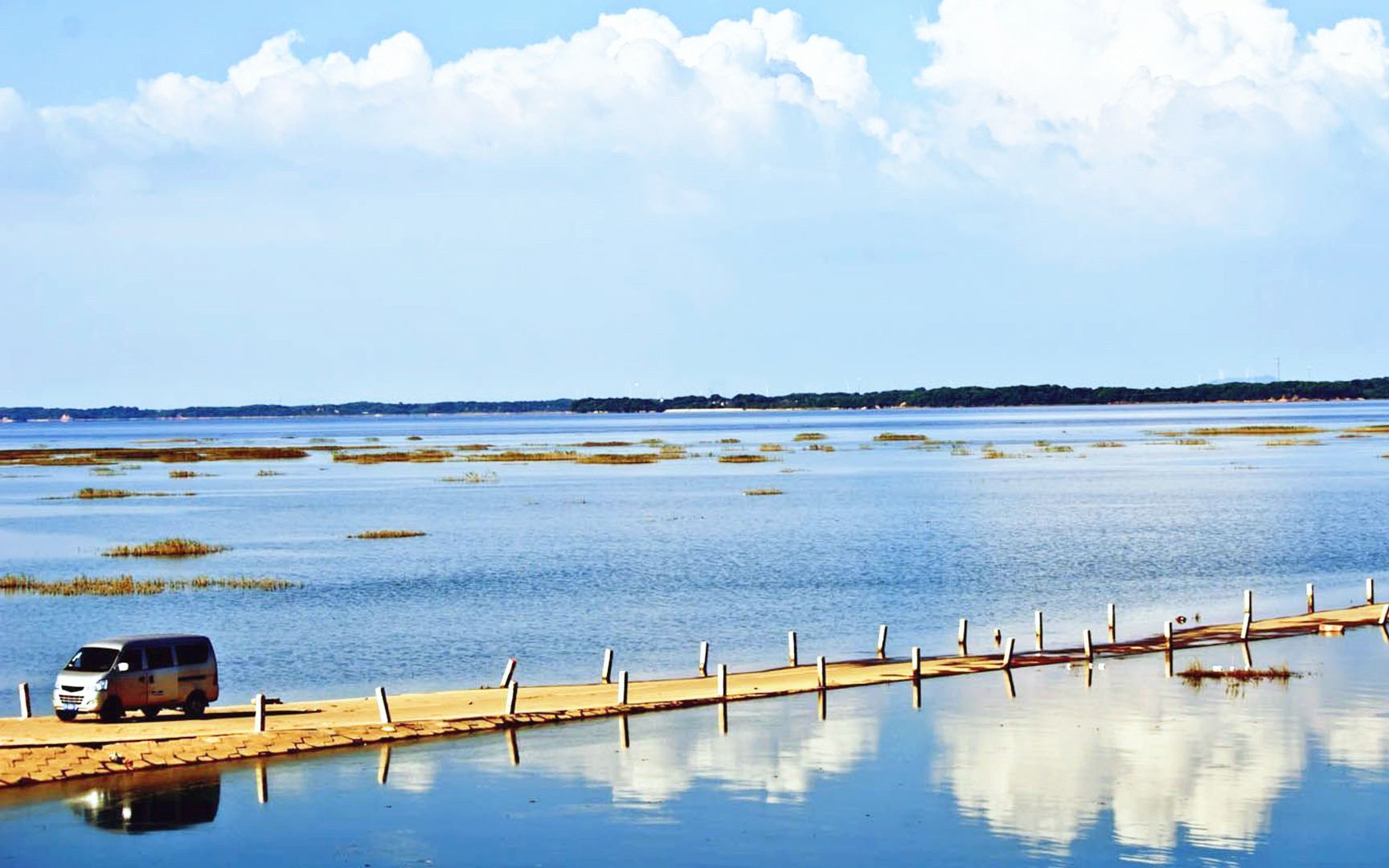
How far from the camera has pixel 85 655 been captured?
46.4 m

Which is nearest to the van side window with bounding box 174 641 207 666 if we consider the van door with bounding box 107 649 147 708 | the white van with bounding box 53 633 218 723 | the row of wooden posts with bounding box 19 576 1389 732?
the white van with bounding box 53 633 218 723

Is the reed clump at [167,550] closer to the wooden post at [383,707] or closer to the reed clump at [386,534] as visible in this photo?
the reed clump at [386,534]

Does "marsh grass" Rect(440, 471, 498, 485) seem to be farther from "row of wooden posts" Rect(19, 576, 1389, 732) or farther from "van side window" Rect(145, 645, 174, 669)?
"van side window" Rect(145, 645, 174, 669)

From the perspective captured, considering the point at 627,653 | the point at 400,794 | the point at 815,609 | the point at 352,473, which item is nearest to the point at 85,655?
the point at 400,794

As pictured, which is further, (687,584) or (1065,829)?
(687,584)

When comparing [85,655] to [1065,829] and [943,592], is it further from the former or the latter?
[943,592]

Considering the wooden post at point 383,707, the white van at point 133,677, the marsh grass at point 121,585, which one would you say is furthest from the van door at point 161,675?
the marsh grass at point 121,585

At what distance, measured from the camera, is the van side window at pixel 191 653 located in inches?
1849

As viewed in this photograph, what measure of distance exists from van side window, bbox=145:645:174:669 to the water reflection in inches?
194

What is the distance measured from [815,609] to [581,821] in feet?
117

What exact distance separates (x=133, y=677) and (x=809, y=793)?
1961 cm

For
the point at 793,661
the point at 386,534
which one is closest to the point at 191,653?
the point at 793,661

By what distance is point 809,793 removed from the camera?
1663 inches

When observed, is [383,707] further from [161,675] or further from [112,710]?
[112,710]
